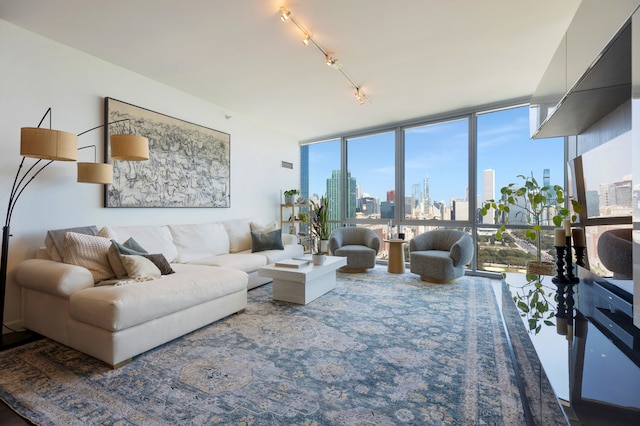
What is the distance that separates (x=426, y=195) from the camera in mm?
5141

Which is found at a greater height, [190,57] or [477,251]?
[190,57]


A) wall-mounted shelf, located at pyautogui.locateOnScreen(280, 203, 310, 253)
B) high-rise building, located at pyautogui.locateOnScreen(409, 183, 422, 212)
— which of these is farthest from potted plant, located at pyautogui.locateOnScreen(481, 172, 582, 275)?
wall-mounted shelf, located at pyautogui.locateOnScreen(280, 203, 310, 253)

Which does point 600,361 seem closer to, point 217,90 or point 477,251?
point 477,251

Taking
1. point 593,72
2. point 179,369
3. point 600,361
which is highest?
point 593,72

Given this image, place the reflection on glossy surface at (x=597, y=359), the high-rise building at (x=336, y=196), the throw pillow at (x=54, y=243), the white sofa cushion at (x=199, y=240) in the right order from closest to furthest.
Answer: the reflection on glossy surface at (x=597, y=359)
the throw pillow at (x=54, y=243)
the white sofa cushion at (x=199, y=240)
the high-rise building at (x=336, y=196)

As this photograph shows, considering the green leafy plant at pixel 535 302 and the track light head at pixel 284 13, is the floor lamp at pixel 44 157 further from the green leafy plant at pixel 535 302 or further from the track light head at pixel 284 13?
the green leafy plant at pixel 535 302

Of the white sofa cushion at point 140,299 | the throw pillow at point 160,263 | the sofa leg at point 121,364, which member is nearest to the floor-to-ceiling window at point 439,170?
the white sofa cushion at point 140,299

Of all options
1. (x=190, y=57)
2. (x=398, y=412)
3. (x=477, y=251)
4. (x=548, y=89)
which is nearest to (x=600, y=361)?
(x=398, y=412)

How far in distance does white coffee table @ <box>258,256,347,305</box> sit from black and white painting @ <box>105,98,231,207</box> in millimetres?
1766

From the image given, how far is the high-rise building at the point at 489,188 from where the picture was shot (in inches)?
175

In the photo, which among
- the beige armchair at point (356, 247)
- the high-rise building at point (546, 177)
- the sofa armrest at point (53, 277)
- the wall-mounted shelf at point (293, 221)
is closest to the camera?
the sofa armrest at point (53, 277)

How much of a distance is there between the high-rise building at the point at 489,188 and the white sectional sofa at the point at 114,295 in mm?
Answer: 3838

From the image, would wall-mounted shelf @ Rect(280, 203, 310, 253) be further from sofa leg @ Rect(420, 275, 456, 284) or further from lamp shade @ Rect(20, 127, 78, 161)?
lamp shade @ Rect(20, 127, 78, 161)

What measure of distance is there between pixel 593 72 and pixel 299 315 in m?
2.85
